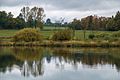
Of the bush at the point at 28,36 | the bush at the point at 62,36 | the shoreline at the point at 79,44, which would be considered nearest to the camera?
the shoreline at the point at 79,44

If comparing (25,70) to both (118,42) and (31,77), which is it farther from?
(118,42)

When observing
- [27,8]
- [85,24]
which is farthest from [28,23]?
[85,24]

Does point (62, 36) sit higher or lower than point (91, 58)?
higher

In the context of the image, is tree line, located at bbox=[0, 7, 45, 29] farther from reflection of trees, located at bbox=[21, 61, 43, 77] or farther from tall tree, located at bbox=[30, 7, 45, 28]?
reflection of trees, located at bbox=[21, 61, 43, 77]

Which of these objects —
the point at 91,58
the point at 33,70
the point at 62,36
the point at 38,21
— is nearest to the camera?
the point at 33,70

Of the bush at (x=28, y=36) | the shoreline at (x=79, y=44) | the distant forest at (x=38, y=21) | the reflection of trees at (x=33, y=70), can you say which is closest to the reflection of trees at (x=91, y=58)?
the reflection of trees at (x=33, y=70)

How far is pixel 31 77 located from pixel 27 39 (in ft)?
133

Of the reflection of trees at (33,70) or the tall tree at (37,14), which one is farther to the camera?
the tall tree at (37,14)

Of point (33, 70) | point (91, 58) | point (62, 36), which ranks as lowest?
point (91, 58)

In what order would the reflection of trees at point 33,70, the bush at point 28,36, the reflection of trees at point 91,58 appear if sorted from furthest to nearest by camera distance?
the bush at point 28,36 → the reflection of trees at point 91,58 → the reflection of trees at point 33,70

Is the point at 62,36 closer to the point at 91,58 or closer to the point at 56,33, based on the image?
the point at 56,33

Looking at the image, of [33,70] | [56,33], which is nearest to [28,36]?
[56,33]

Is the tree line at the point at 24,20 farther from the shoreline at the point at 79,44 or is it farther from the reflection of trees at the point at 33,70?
the reflection of trees at the point at 33,70

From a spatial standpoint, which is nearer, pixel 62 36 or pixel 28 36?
pixel 62 36
